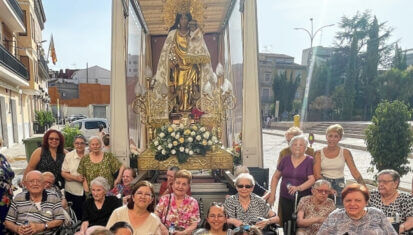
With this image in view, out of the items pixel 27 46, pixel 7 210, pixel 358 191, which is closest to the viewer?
pixel 358 191

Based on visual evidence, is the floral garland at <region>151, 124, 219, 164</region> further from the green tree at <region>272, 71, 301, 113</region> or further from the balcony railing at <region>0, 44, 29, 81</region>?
the green tree at <region>272, 71, 301, 113</region>

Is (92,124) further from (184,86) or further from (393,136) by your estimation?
(393,136)

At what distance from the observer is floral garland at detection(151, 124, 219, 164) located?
194 inches

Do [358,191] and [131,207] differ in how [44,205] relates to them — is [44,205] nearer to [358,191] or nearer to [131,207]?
[131,207]

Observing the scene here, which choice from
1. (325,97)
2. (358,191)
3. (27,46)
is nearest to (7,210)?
(358,191)

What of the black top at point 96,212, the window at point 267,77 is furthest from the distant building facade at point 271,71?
the black top at point 96,212

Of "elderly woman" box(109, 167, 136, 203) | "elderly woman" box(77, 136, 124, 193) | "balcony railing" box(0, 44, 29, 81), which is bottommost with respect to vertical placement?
"elderly woman" box(109, 167, 136, 203)

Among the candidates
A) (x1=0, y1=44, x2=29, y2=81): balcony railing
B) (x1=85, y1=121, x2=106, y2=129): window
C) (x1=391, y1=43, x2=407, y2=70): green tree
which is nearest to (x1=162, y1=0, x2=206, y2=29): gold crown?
(x1=85, y1=121, x2=106, y2=129): window

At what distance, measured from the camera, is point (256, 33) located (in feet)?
16.6

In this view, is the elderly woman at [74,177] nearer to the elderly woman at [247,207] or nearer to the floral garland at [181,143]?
the floral garland at [181,143]

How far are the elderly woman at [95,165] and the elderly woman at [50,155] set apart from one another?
0.96ft

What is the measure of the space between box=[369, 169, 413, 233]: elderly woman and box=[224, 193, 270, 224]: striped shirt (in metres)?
1.13

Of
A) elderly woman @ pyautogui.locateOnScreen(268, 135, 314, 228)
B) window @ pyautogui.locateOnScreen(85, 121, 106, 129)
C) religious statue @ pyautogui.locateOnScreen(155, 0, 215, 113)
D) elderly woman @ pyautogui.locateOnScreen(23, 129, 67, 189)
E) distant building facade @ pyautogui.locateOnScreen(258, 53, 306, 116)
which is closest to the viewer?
elderly woman @ pyautogui.locateOnScreen(268, 135, 314, 228)

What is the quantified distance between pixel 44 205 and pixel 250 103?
307 cm
